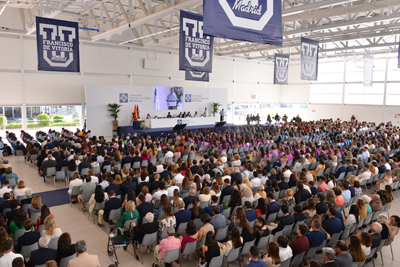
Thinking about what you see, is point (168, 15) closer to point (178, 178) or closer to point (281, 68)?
point (281, 68)

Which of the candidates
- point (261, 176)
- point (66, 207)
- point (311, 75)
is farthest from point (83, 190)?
point (311, 75)

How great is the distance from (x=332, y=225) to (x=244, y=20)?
4200 millimetres

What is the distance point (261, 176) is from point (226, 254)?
12.8 ft

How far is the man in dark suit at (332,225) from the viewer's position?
5438mm

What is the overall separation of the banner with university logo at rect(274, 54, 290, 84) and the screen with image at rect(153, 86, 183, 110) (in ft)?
32.0

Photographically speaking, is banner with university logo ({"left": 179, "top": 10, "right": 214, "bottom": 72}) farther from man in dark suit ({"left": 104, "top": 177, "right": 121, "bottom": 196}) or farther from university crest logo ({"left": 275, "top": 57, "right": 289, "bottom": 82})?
university crest logo ({"left": 275, "top": 57, "right": 289, "bottom": 82})

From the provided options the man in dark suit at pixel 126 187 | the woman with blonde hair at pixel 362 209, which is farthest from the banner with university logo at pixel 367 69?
the man in dark suit at pixel 126 187

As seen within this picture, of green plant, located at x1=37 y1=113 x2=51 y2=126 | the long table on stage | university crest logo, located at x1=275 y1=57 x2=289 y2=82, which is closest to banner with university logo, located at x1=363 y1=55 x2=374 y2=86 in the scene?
university crest logo, located at x1=275 y1=57 x2=289 y2=82

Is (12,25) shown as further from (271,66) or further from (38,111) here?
(271,66)

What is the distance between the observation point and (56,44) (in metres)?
10.4

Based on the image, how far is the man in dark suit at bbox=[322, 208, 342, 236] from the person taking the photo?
5.44 m

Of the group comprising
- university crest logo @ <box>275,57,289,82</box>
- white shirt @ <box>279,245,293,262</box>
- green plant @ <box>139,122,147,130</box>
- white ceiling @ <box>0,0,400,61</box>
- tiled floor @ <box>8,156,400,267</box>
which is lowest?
tiled floor @ <box>8,156,400,267</box>

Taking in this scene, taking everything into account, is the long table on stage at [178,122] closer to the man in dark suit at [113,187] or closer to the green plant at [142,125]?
the green plant at [142,125]

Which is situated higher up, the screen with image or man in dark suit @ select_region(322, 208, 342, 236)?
the screen with image
